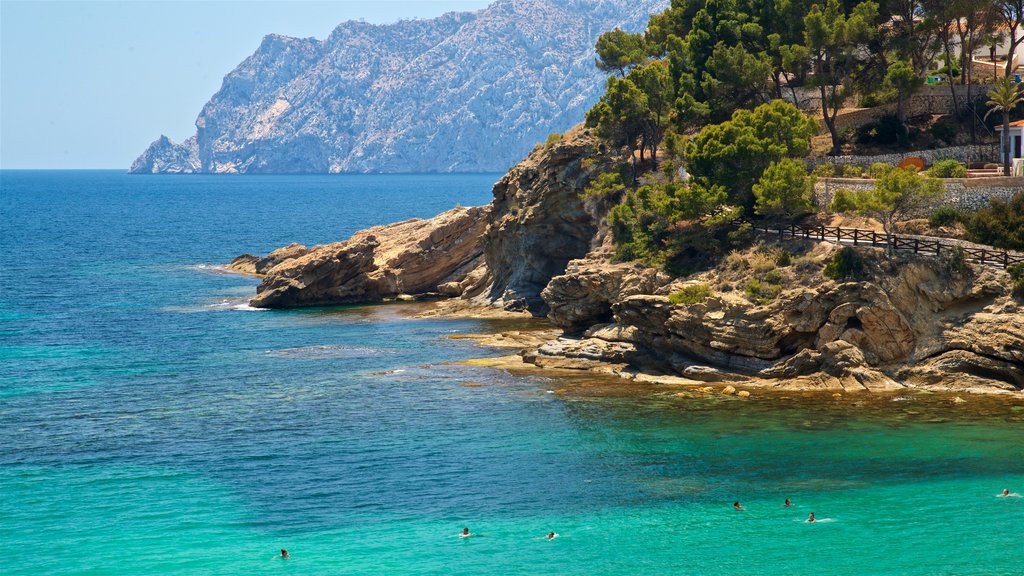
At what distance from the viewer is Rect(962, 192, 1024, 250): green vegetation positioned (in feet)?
202

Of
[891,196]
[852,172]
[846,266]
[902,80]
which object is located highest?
[902,80]

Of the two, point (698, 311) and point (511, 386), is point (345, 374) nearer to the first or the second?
point (511, 386)

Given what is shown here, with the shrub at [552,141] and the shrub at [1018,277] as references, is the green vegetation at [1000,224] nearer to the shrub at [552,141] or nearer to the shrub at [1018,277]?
the shrub at [1018,277]

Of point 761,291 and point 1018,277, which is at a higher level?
point 1018,277

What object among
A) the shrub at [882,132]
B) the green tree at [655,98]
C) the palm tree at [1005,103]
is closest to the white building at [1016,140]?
the palm tree at [1005,103]

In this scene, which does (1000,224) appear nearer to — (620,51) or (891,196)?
(891,196)

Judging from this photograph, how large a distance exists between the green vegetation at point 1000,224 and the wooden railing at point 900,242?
1.97 feet

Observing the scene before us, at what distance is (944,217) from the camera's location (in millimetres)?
66375

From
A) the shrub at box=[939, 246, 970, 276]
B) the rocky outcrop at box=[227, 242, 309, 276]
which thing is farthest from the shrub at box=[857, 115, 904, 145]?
the rocky outcrop at box=[227, 242, 309, 276]

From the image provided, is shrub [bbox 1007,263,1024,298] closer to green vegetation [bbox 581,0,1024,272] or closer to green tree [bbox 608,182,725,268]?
green vegetation [bbox 581,0,1024,272]

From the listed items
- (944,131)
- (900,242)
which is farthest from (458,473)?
(944,131)

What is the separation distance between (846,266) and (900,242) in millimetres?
3770

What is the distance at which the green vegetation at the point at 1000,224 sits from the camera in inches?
2427

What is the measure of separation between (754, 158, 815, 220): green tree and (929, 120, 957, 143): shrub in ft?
56.2
